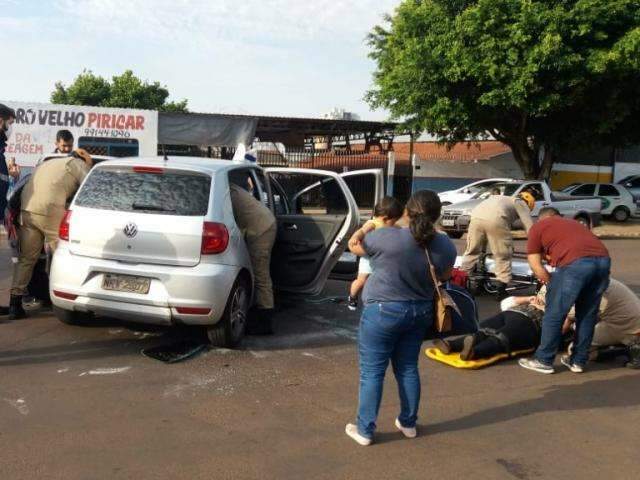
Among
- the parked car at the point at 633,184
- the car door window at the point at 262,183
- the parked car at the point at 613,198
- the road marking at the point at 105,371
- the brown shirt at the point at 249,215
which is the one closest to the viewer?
the road marking at the point at 105,371

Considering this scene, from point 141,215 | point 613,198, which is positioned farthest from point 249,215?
point 613,198

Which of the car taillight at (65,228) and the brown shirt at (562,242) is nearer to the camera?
the brown shirt at (562,242)

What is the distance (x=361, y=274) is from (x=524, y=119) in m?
16.7

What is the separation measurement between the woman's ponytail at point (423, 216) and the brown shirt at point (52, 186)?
157 inches

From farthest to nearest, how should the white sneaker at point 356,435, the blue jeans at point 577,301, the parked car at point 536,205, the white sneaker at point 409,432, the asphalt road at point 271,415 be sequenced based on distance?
the parked car at point 536,205 → the blue jeans at point 577,301 → the white sneaker at point 409,432 → the white sneaker at point 356,435 → the asphalt road at point 271,415

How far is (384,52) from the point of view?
22.8 meters

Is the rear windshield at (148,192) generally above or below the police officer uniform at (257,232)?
above

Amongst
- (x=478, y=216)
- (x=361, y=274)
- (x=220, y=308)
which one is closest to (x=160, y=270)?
(x=220, y=308)

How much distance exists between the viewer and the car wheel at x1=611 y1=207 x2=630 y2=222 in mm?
24844

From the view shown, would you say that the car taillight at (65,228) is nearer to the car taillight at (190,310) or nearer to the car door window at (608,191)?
the car taillight at (190,310)

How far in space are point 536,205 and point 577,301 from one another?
43.8ft

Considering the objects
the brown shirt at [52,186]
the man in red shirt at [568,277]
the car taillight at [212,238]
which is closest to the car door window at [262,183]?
the car taillight at [212,238]

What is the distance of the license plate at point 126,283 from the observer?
17.7ft

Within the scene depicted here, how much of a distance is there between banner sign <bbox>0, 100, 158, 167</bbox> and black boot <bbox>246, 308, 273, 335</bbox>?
1136 cm
